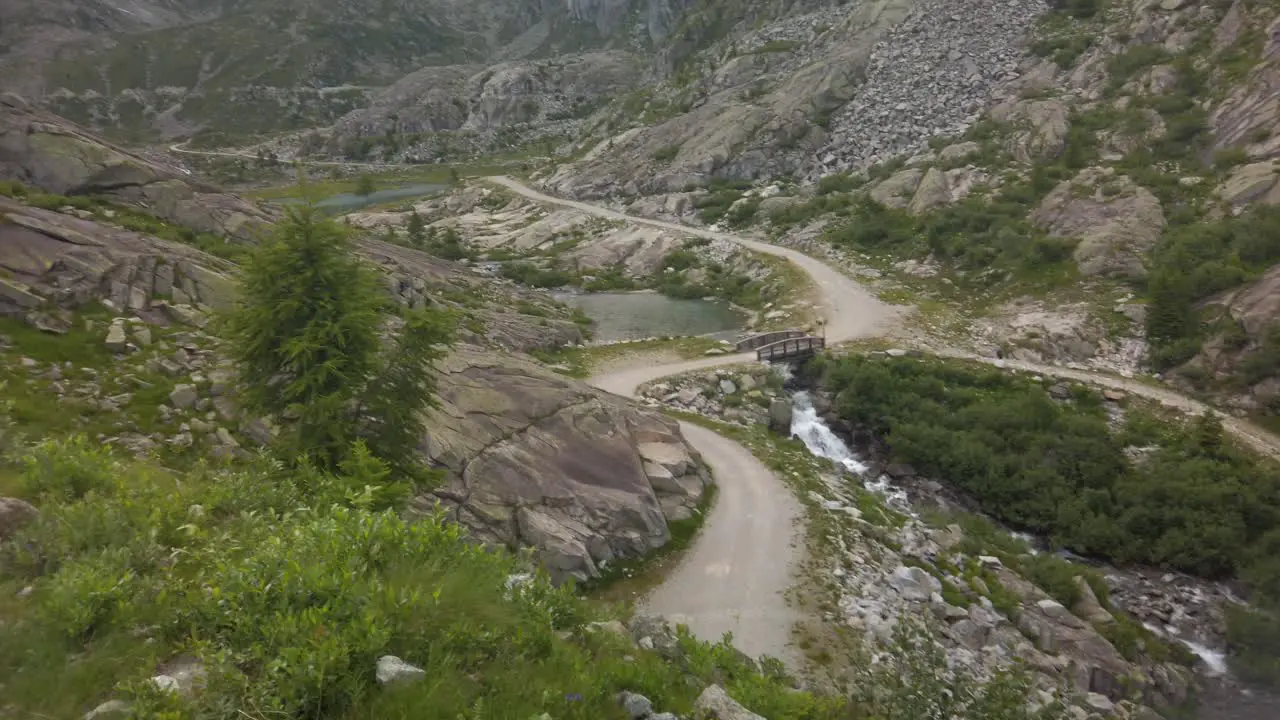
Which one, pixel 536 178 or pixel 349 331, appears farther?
pixel 536 178

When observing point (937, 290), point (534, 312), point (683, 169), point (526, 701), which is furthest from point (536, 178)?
point (526, 701)

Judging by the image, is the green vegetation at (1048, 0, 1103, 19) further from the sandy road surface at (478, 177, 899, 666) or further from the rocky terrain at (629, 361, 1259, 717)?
the sandy road surface at (478, 177, 899, 666)

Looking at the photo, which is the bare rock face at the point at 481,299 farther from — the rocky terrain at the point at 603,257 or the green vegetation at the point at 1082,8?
the green vegetation at the point at 1082,8

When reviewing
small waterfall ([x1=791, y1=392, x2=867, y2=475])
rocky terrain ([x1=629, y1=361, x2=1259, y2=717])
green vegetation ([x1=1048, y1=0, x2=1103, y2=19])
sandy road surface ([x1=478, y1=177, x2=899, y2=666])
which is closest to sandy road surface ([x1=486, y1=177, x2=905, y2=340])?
small waterfall ([x1=791, y1=392, x2=867, y2=475])

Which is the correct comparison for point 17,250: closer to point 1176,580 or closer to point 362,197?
point 1176,580

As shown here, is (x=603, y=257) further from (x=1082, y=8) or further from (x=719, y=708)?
(x=719, y=708)

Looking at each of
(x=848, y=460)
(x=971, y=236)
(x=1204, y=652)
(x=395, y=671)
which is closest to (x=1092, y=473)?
(x=1204, y=652)
